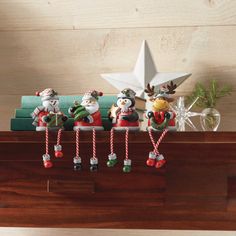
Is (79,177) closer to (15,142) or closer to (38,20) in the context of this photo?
(15,142)

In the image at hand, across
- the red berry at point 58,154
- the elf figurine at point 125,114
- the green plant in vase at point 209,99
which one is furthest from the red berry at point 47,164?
the green plant in vase at point 209,99

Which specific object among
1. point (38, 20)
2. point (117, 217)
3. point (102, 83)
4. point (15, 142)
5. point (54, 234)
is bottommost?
point (54, 234)

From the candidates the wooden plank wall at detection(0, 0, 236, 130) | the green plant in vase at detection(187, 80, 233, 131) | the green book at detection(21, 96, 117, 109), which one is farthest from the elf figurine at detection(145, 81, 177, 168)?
the wooden plank wall at detection(0, 0, 236, 130)

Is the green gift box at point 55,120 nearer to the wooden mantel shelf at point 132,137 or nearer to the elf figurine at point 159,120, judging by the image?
the wooden mantel shelf at point 132,137

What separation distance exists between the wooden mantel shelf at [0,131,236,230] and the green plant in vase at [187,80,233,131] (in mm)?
242

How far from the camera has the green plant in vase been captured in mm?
1055

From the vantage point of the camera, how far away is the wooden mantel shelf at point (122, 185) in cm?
82

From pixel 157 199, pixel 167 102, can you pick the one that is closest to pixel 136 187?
pixel 157 199

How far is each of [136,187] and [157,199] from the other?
0.14 ft

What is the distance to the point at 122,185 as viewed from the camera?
0.84m

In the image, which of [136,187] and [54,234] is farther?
[54,234]

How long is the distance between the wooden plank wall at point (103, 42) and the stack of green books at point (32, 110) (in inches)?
9.7

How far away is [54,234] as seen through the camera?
118 cm

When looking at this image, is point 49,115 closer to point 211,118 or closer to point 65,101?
point 65,101
